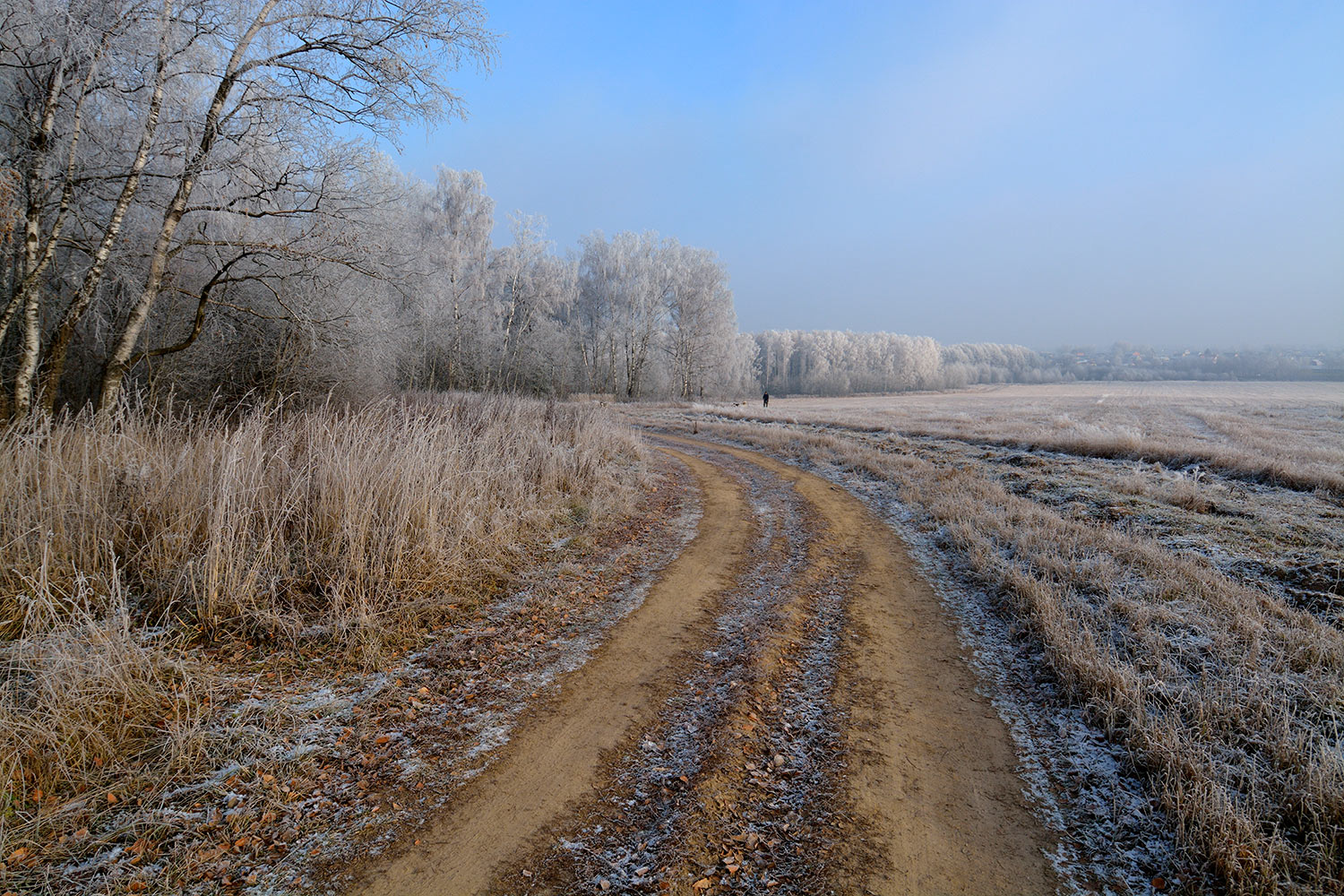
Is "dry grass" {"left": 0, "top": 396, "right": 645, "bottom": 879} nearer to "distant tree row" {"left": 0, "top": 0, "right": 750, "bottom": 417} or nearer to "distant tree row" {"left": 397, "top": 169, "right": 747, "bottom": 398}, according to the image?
"distant tree row" {"left": 0, "top": 0, "right": 750, "bottom": 417}

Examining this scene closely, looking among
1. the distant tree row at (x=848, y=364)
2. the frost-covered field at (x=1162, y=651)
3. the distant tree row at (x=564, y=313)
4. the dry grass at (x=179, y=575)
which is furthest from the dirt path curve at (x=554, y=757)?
the distant tree row at (x=848, y=364)

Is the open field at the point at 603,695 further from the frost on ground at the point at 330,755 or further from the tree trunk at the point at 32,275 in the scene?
the tree trunk at the point at 32,275

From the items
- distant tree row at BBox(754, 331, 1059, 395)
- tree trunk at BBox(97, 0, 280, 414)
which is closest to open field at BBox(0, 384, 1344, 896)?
tree trunk at BBox(97, 0, 280, 414)

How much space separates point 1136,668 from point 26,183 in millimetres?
14128

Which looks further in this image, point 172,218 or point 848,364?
point 848,364

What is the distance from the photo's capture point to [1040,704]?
13.6 feet

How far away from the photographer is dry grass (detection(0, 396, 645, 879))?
2.77m

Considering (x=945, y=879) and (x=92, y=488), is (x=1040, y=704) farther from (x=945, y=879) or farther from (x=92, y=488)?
(x=92, y=488)

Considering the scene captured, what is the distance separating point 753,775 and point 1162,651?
12.4 ft

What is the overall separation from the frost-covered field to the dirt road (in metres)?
0.42

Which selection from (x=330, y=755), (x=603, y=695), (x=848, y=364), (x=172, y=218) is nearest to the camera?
(x=330, y=755)

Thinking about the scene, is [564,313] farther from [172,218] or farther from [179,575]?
[179,575]

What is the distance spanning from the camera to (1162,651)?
4.41 meters

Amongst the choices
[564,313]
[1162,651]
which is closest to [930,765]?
[1162,651]
